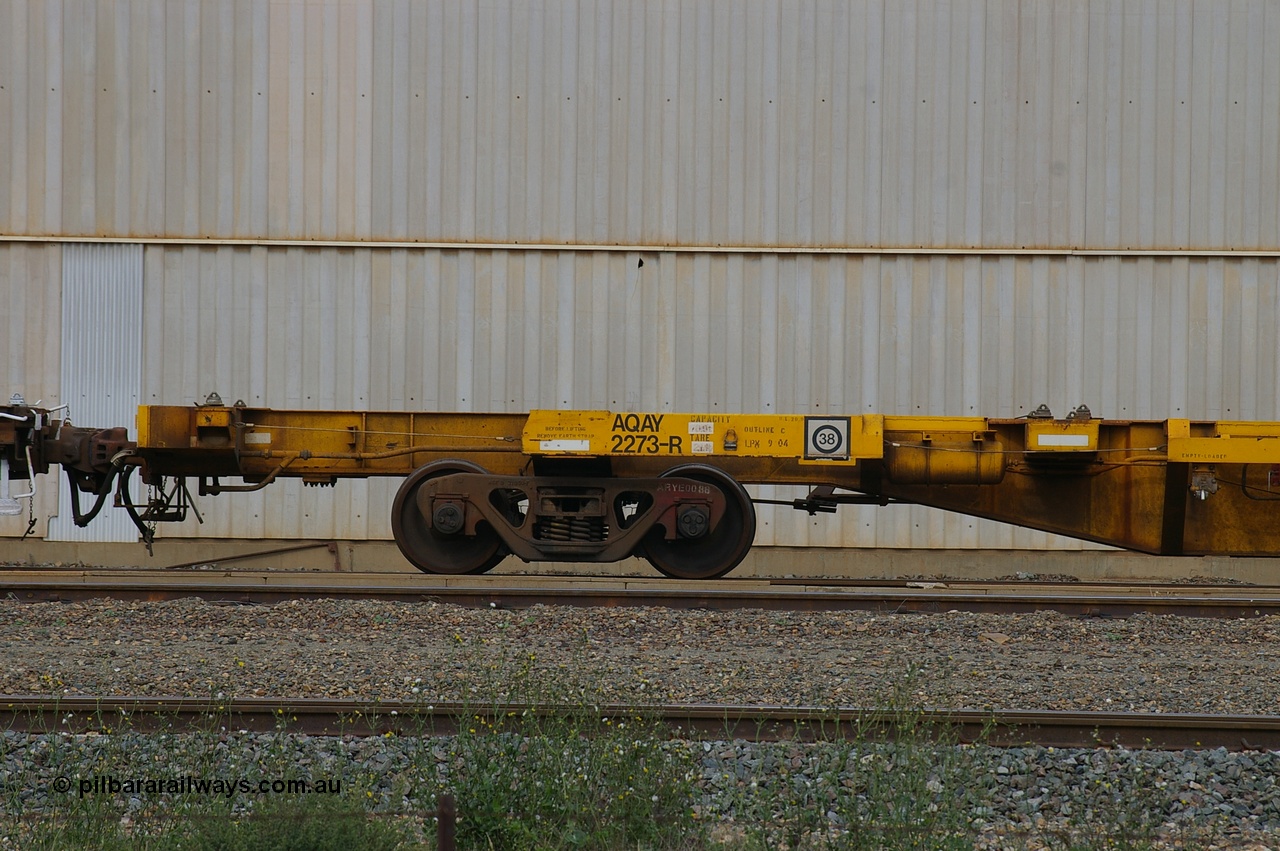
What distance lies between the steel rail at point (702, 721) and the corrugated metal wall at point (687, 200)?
26.1ft

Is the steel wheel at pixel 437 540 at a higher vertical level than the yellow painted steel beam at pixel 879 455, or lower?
lower

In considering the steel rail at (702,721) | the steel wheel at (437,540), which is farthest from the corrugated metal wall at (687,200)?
the steel rail at (702,721)

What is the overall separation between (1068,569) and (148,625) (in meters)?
10.3

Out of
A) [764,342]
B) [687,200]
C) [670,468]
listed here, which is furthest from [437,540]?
[687,200]

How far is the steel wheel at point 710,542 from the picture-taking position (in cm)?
886

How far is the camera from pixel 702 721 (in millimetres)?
5199

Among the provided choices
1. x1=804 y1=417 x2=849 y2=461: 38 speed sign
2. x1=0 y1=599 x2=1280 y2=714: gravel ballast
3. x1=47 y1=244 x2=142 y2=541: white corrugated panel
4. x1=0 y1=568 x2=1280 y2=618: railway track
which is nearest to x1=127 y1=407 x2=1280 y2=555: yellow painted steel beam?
x1=804 y1=417 x2=849 y2=461: 38 speed sign

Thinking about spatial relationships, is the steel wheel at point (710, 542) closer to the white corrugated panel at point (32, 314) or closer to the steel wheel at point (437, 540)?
the steel wheel at point (437, 540)

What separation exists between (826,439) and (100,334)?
9.44 meters

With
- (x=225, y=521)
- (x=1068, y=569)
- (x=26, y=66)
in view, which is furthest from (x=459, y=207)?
(x=1068, y=569)

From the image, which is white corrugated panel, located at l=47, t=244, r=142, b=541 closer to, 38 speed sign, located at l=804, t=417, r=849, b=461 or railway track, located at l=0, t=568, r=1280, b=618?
railway track, located at l=0, t=568, r=1280, b=618

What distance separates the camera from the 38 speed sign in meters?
8.68

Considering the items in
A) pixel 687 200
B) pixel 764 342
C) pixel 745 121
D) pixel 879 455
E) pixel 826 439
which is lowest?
pixel 879 455

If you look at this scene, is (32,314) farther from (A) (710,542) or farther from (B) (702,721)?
(B) (702,721)
